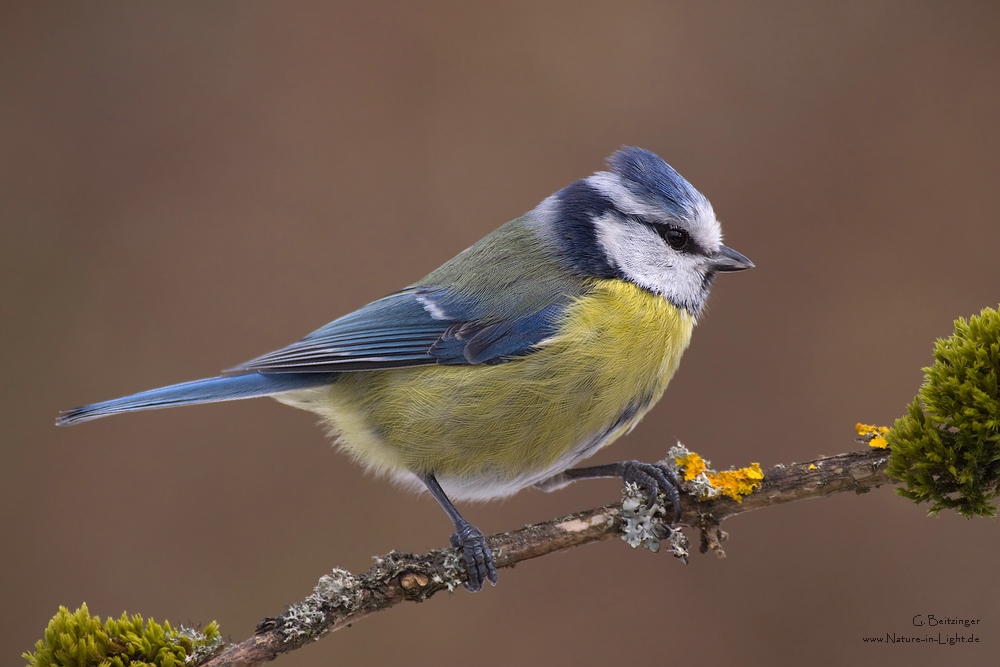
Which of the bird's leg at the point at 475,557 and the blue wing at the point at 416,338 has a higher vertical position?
the blue wing at the point at 416,338

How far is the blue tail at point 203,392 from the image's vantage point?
179 cm

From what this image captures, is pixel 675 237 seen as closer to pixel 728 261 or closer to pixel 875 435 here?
pixel 728 261

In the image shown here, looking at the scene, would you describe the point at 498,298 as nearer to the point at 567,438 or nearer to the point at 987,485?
the point at 567,438

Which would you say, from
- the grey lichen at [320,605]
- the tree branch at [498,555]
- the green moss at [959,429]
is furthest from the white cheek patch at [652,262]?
the grey lichen at [320,605]

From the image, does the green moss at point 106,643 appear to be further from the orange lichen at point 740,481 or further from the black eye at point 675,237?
the black eye at point 675,237

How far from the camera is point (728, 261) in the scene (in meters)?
1.93

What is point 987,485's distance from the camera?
1.29m

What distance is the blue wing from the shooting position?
178cm

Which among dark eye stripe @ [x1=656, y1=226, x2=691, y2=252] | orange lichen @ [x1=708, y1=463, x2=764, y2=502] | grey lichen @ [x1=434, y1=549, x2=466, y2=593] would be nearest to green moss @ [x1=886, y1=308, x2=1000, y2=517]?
orange lichen @ [x1=708, y1=463, x2=764, y2=502]

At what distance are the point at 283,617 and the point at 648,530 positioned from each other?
741 mm

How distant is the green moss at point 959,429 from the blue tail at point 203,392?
1.31 m

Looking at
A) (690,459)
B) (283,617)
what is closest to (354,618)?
(283,617)

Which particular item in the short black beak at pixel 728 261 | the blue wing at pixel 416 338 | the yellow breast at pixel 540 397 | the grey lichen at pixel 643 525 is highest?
the blue wing at pixel 416 338

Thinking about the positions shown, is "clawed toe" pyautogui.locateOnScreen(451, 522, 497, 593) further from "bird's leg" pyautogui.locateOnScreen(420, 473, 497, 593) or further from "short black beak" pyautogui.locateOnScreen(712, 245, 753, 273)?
"short black beak" pyautogui.locateOnScreen(712, 245, 753, 273)
